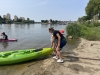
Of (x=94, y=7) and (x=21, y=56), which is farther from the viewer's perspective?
(x=94, y=7)

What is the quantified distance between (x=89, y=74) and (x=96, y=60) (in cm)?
218

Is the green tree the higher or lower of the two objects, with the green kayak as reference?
higher

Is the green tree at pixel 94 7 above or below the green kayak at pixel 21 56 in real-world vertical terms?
above

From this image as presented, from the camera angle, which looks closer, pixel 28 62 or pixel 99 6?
pixel 28 62

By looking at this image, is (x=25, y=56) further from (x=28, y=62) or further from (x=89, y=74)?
(x=89, y=74)

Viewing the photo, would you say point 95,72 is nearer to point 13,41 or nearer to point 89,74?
point 89,74

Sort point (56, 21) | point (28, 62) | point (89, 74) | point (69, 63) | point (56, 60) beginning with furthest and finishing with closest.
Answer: point (56, 21), point (28, 62), point (56, 60), point (69, 63), point (89, 74)

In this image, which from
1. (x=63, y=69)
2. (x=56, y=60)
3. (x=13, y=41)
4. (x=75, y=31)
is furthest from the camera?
(x=75, y=31)

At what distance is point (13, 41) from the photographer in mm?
18391

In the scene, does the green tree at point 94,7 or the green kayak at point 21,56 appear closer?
the green kayak at point 21,56

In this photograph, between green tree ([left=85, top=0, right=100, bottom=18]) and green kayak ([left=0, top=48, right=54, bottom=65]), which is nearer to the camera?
green kayak ([left=0, top=48, right=54, bottom=65])

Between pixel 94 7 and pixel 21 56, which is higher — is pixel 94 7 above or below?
above

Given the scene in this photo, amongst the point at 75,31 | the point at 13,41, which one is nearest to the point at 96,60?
the point at 13,41

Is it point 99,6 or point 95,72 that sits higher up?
point 99,6
